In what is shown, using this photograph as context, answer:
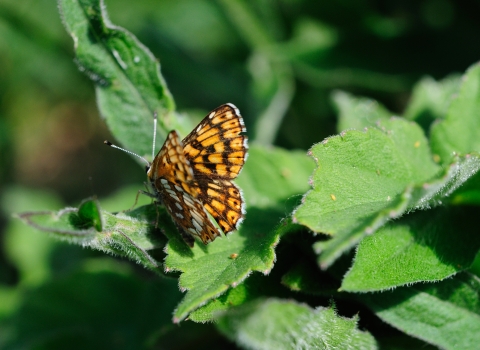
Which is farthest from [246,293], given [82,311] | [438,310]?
[82,311]

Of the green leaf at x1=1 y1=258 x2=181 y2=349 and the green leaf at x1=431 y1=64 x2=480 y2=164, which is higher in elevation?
the green leaf at x1=431 y1=64 x2=480 y2=164

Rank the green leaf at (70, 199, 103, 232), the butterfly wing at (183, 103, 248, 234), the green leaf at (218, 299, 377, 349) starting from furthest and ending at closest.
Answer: the butterfly wing at (183, 103, 248, 234) < the green leaf at (70, 199, 103, 232) < the green leaf at (218, 299, 377, 349)

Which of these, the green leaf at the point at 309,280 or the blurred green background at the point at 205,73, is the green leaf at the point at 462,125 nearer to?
the green leaf at the point at 309,280

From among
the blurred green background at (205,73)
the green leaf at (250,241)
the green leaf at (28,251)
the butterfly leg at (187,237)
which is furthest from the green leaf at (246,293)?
the green leaf at (28,251)

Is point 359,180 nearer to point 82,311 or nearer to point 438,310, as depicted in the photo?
point 438,310

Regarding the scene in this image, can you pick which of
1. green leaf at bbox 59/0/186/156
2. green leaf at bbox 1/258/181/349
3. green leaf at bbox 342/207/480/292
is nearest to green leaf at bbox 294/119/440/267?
green leaf at bbox 342/207/480/292

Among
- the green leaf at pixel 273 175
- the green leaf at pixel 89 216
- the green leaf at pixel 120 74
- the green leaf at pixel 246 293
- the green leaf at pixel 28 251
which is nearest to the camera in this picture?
the green leaf at pixel 89 216

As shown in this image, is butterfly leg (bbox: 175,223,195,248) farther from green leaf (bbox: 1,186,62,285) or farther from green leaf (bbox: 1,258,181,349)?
green leaf (bbox: 1,186,62,285)

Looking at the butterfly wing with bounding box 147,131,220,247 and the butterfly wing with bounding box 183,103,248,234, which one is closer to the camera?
the butterfly wing with bounding box 147,131,220,247
